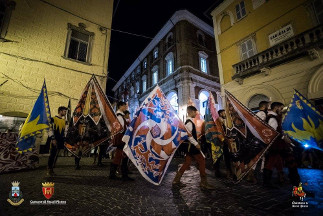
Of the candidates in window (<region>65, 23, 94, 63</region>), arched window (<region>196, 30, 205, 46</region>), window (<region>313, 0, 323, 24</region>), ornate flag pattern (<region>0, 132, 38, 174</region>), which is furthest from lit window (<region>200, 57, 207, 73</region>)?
ornate flag pattern (<region>0, 132, 38, 174</region>)

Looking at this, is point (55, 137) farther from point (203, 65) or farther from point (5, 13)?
point (203, 65)

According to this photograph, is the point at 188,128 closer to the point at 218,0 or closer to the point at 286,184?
the point at 286,184

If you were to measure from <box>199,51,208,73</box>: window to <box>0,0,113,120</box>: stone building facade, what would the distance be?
40.7 feet

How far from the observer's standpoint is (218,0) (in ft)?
45.3

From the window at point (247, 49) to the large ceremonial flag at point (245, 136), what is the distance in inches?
374

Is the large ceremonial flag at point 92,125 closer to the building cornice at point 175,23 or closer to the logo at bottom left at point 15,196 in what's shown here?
the logo at bottom left at point 15,196

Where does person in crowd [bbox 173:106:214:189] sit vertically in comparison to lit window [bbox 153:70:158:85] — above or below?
below

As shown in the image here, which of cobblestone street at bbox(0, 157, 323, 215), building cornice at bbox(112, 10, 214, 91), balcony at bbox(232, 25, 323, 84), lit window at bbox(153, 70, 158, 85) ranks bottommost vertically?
cobblestone street at bbox(0, 157, 323, 215)

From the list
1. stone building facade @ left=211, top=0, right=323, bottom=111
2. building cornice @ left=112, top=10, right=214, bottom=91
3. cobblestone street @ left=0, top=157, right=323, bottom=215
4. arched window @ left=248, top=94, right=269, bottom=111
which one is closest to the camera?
cobblestone street @ left=0, top=157, right=323, bottom=215

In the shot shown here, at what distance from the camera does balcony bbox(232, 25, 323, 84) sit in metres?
7.92

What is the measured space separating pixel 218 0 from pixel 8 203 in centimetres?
1765

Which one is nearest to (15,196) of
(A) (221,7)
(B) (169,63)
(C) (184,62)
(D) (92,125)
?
(D) (92,125)

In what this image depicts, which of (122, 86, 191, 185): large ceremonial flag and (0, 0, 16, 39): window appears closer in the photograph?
(122, 86, 191, 185): large ceremonial flag

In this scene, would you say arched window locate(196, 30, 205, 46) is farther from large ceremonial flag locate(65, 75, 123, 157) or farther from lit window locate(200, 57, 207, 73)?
large ceremonial flag locate(65, 75, 123, 157)
